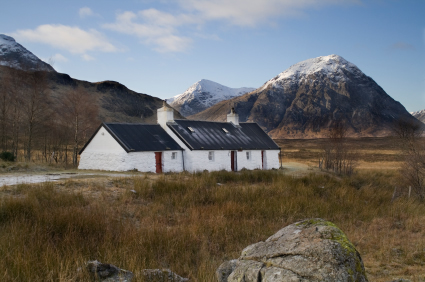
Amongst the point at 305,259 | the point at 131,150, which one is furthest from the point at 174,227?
the point at 131,150

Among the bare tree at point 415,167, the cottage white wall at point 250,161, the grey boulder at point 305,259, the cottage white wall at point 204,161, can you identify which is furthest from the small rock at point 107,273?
the cottage white wall at point 250,161

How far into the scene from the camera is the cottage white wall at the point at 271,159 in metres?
35.4

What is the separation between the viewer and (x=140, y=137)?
27812 mm

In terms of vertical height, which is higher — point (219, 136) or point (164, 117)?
point (164, 117)

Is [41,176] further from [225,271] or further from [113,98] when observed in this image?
[113,98]

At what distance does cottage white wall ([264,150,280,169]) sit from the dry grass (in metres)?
19.8

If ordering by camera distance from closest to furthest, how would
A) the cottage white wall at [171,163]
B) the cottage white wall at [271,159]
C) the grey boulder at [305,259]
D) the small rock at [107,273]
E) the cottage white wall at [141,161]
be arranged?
the grey boulder at [305,259] < the small rock at [107,273] < the cottage white wall at [141,161] < the cottage white wall at [171,163] < the cottage white wall at [271,159]

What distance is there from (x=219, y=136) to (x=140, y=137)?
26.7 ft

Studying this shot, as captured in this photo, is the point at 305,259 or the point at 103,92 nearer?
the point at 305,259

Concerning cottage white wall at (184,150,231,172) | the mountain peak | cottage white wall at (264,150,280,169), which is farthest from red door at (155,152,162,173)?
the mountain peak

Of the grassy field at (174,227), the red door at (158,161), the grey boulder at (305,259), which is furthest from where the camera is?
the red door at (158,161)

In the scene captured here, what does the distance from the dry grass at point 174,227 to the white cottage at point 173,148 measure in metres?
10.8

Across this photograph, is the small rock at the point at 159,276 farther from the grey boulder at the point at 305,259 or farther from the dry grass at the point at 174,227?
the grey boulder at the point at 305,259

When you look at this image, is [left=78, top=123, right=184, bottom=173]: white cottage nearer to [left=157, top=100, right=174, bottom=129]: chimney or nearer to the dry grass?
[left=157, top=100, right=174, bottom=129]: chimney
